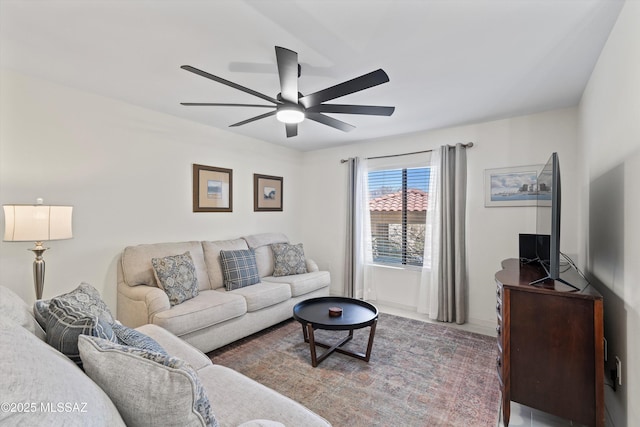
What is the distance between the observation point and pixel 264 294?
130 inches

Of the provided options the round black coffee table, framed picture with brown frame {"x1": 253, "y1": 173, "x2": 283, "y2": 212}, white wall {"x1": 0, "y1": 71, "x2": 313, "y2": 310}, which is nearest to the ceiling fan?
white wall {"x1": 0, "y1": 71, "x2": 313, "y2": 310}

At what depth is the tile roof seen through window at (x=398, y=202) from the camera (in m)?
Result: 4.23

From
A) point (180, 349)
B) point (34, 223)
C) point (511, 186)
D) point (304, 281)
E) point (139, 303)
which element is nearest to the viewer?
point (180, 349)

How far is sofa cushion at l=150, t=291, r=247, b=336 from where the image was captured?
2518mm

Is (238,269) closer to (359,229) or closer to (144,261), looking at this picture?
(144,261)

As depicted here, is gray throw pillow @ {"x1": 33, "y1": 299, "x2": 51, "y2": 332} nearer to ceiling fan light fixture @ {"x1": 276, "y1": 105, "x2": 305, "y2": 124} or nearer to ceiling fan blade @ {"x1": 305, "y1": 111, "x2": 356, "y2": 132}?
ceiling fan light fixture @ {"x1": 276, "y1": 105, "x2": 305, "y2": 124}

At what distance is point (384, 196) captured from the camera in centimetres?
458

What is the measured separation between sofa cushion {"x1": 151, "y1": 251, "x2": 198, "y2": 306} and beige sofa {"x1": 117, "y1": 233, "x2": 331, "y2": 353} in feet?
0.27

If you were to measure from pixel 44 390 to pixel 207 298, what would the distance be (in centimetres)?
248

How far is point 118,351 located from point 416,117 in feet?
11.4

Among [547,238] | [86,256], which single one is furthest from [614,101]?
[86,256]

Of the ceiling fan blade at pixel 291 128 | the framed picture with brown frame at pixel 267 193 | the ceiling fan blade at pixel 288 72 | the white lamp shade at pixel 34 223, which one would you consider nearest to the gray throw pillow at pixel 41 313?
the white lamp shade at pixel 34 223

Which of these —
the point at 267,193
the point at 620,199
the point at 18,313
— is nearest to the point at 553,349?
the point at 620,199

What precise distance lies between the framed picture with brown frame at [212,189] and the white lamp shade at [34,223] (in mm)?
1515
